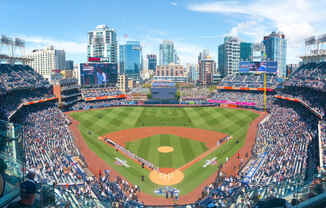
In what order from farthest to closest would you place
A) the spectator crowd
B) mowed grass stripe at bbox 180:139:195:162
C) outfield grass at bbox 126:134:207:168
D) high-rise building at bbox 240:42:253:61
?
high-rise building at bbox 240:42:253:61
mowed grass stripe at bbox 180:139:195:162
outfield grass at bbox 126:134:207:168
the spectator crowd

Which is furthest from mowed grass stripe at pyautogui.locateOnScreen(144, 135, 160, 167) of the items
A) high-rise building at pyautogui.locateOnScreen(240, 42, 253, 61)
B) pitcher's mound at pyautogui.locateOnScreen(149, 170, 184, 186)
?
high-rise building at pyautogui.locateOnScreen(240, 42, 253, 61)

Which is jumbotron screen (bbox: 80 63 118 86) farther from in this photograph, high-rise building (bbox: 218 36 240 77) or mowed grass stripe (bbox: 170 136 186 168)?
high-rise building (bbox: 218 36 240 77)

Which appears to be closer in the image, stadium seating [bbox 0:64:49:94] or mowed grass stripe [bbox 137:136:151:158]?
mowed grass stripe [bbox 137:136:151:158]

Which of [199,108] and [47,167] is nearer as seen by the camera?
[47,167]

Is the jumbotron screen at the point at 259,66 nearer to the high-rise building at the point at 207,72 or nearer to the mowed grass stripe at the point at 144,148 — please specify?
the mowed grass stripe at the point at 144,148

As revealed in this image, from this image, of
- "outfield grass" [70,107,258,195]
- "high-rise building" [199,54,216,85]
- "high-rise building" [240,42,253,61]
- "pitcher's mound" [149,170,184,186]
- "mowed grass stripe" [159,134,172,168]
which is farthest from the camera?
"high-rise building" [240,42,253,61]

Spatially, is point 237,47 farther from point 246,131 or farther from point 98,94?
point 246,131

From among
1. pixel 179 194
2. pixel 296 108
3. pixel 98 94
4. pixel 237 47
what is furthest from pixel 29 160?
pixel 237 47
